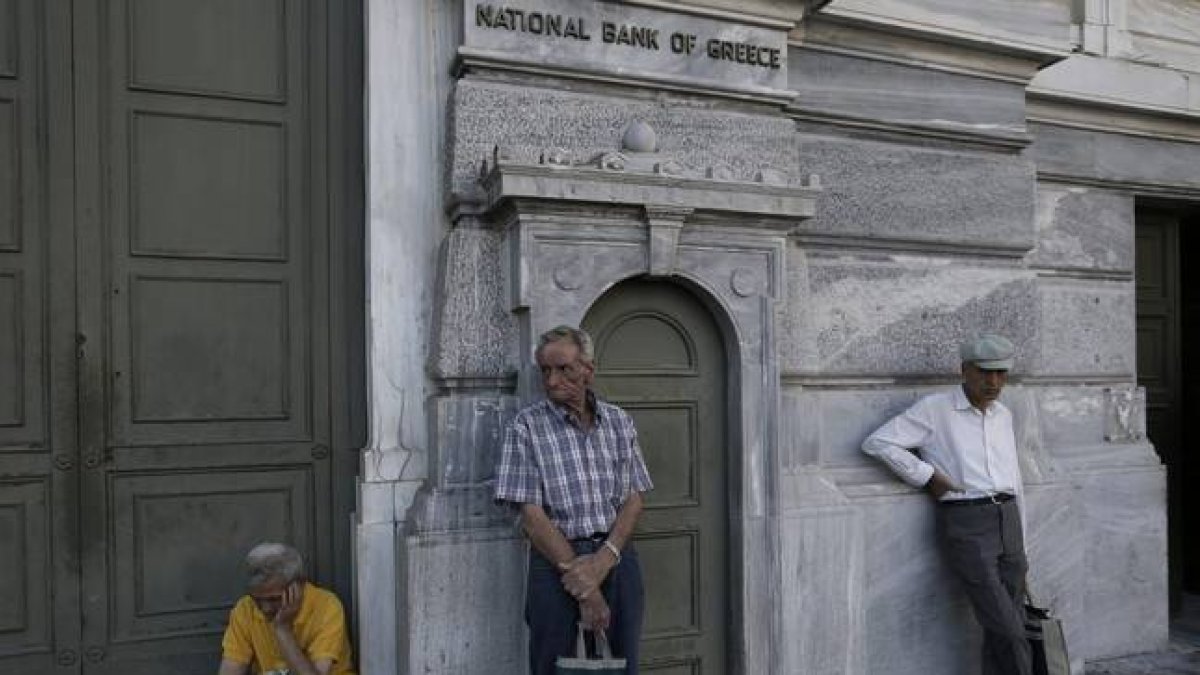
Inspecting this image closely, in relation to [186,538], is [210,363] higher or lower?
higher

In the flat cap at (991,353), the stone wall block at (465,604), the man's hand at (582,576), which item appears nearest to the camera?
the man's hand at (582,576)

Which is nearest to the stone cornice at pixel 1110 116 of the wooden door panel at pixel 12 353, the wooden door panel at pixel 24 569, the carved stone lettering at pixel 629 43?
the carved stone lettering at pixel 629 43

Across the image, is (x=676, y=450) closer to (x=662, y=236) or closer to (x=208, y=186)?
Answer: (x=662, y=236)

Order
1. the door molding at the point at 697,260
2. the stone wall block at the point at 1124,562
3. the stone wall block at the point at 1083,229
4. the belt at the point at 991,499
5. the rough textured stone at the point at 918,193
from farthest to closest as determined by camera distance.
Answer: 1. the stone wall block at the point at 1083,229
2. the stone wall block at the point at 1124,562
3. the rough textured stone at the point at 918,193
4. the belt at the point at 991,499
5. the door molding at the point at 697,260

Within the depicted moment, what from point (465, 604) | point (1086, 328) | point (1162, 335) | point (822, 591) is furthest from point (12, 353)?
point (1162, 335)

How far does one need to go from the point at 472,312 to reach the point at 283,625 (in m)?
1.41

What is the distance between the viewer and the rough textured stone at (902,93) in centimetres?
470

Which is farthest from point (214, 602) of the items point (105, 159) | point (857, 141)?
point (857, 141)

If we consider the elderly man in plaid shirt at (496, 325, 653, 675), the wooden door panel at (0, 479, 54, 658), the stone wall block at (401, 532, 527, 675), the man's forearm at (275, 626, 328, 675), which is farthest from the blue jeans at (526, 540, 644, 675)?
the wooden door panel at (0, 479, 54, 658)

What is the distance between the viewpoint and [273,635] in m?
3.37

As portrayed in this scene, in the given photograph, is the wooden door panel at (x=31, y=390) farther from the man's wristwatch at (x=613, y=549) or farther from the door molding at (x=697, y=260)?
the man's wristwatch at (x=613, y=549)

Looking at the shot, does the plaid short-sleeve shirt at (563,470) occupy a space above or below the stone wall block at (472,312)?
below

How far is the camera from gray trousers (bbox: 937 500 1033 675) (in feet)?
13.7

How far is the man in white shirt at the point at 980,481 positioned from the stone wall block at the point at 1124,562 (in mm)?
1496
